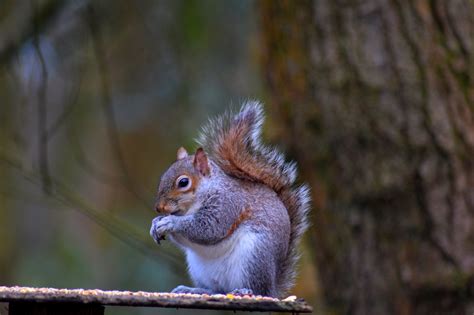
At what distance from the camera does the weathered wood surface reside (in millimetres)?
1664

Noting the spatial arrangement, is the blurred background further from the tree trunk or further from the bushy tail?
the bushy tail

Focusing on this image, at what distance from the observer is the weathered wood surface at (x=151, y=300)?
166 centimetres

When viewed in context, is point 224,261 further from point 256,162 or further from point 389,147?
point 389,147

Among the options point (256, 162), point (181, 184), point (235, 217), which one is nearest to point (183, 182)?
point (181, 184)

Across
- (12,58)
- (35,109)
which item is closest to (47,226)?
(35,109)

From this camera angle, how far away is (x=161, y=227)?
210 centimetres

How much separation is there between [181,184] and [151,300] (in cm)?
60

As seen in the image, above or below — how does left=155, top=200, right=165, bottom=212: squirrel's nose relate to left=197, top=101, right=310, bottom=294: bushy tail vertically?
below

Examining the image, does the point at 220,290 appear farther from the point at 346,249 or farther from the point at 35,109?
the point at 35,109

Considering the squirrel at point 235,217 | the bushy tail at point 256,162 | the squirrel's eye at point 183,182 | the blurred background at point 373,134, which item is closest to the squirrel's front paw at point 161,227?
the squirrel at point 235,217

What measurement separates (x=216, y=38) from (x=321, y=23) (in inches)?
80.4

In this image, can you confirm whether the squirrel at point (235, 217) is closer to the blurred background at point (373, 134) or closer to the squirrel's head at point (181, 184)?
the squirrel's head at point (181, 184)

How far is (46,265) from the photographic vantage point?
6.67 metres

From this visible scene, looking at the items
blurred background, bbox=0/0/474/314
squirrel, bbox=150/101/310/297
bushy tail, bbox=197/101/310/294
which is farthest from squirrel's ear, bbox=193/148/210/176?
blurred background, bbox=0/0/474/314
